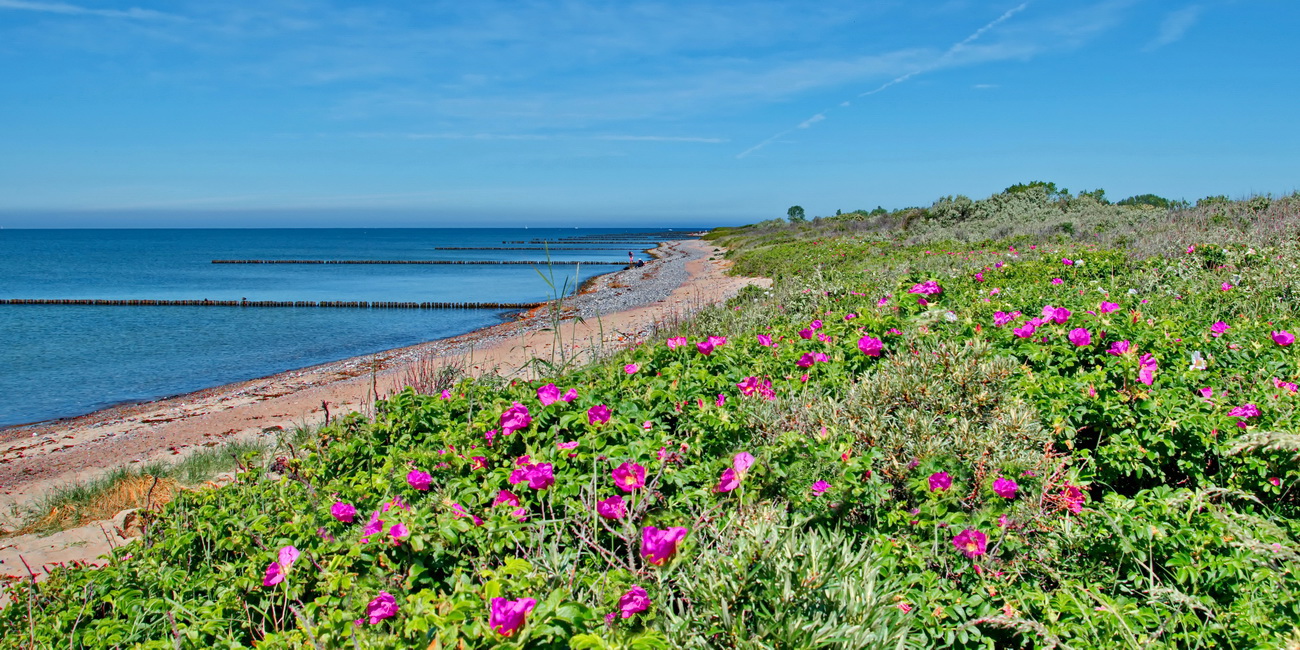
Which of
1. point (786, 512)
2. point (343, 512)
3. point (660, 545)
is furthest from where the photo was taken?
point (343, 512)

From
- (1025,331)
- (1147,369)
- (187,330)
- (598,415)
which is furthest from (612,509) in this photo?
(187,330)

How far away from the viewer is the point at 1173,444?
2.89m

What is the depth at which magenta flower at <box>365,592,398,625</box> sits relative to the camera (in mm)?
1861

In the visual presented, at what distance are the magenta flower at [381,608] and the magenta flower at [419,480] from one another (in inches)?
27.1

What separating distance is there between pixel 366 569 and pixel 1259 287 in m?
7.30

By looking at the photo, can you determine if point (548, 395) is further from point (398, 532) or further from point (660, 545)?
point (660, 545)

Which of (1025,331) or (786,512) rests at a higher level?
(1025,331)

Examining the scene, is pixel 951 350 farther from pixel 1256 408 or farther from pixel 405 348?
pixel 405 348

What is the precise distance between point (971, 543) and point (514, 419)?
6.03 ft

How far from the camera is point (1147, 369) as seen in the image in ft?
10.6

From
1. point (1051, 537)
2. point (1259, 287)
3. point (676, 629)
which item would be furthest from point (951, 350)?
point (1259, 287)

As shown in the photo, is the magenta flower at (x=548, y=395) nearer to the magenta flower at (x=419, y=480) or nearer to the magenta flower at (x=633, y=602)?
the magenta flower at (x=419, y=480)

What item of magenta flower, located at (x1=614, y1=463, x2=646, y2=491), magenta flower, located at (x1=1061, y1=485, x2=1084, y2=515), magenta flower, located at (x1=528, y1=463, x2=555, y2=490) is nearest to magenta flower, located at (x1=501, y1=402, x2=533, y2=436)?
magenta flower, located at (x1=528, y1=463, x2=555, y2=490)

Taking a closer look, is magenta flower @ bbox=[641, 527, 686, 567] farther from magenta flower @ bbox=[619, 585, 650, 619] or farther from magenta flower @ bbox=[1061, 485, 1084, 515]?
magenta flower @ bbox=[1061, 485, 1084, 515]
